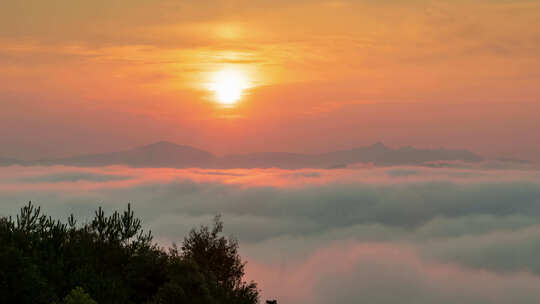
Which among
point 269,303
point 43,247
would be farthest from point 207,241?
point 43,247

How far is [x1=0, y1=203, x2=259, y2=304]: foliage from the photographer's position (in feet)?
141

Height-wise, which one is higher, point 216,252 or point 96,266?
point 216,252

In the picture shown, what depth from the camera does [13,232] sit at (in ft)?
175

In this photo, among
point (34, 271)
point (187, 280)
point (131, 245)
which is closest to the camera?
point (34, 271)

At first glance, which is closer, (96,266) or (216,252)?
(96,266)

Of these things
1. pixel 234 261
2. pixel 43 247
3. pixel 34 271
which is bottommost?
pixel 34 271

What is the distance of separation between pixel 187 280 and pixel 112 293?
570 centimetres

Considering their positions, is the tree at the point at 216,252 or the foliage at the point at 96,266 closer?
the foliage at the point at 96,266

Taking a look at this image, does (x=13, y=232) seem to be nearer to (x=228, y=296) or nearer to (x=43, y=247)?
(x=43, y=247)

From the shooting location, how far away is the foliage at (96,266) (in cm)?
4306

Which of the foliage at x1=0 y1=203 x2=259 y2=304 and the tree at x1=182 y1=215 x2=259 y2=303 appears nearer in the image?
the foliage at x1=0 y1=203 x2=259 y2=304

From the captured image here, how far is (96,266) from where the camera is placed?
181ft

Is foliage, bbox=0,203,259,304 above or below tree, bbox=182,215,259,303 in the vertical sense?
below

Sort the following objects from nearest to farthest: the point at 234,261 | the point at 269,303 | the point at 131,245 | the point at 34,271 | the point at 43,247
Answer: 1. the point at 34,271
2. the point at 43,247
3. the point at 131,245
4. the point at 269,303
5. the point at 234,261
